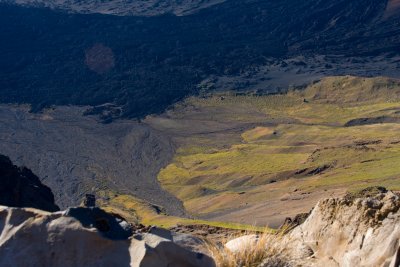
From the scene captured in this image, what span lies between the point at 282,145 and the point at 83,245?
106128mm

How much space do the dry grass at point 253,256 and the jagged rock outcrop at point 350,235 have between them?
0.16 meters

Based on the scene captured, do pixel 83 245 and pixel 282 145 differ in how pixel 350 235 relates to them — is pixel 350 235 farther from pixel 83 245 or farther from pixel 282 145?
pixel 282 145

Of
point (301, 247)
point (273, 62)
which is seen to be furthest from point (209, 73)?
point (301, 247)

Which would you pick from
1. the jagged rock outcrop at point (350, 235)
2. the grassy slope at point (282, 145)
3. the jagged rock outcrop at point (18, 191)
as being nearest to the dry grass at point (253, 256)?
the jagged rock outcrop at point (350, 235)

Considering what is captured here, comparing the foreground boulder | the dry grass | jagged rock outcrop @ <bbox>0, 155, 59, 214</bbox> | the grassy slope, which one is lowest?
the grassy slope

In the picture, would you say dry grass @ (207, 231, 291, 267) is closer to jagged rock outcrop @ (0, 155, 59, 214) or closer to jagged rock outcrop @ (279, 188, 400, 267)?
jagged rock outcrop @ (279, 188, 400, 267)

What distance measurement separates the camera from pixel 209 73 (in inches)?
7229

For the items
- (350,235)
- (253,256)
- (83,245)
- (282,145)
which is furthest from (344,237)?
(282,145)

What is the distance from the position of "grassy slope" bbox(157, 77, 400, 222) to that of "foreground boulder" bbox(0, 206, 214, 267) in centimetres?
5800

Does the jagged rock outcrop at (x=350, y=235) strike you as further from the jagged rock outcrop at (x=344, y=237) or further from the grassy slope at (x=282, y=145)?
the grassy slope at (x=282, y=145)

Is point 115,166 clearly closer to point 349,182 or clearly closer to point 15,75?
point 349,182

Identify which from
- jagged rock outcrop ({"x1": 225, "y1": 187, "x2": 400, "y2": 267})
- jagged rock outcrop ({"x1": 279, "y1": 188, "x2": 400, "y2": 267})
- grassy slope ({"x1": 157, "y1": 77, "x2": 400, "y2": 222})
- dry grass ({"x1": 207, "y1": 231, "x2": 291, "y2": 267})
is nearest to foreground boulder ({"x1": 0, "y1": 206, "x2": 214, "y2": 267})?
dry grass ({"x1": 207, "y1": 231, "x2": 291, "y2": 267})

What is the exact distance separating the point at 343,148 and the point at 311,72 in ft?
261

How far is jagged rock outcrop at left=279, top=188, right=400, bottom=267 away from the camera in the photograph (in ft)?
23.4
